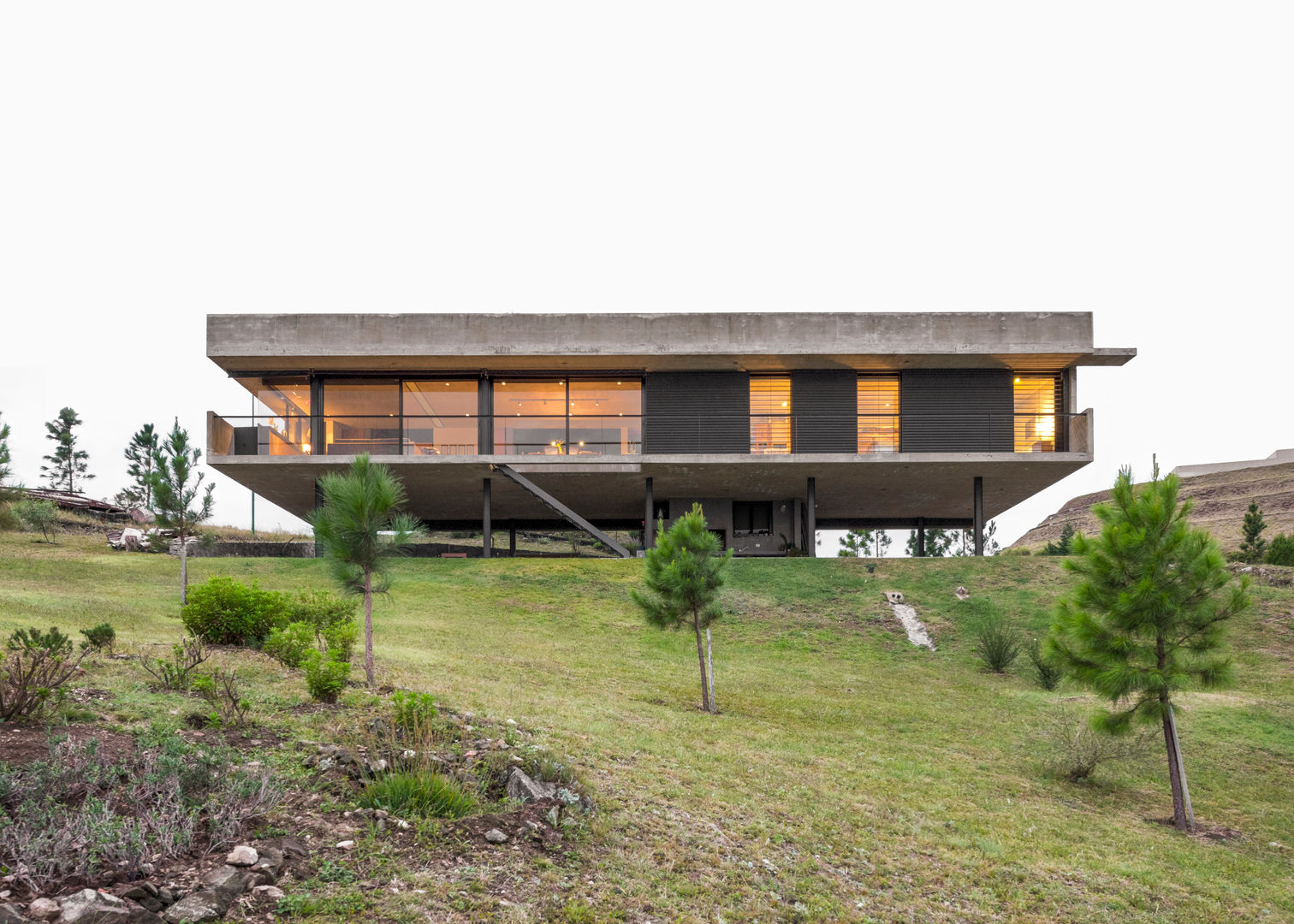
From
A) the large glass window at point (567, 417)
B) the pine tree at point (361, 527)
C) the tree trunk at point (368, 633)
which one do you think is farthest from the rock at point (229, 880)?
the large glass window at point (567, 417)

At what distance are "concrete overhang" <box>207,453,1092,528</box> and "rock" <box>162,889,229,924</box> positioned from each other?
64.6 ft

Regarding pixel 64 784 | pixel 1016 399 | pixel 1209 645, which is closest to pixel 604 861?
pixel 64 784

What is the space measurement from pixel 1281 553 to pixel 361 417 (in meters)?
31.7

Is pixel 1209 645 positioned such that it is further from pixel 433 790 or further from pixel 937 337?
pixel 937 337

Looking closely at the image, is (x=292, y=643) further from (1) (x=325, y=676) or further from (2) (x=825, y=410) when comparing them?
(2) (x=825, y=410)

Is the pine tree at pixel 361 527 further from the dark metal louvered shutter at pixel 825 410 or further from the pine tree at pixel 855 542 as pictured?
the pine tree at pixel 855 542

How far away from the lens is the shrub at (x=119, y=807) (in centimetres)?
378

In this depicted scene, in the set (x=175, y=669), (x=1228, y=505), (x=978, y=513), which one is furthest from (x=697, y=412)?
(x=1228, y=505)

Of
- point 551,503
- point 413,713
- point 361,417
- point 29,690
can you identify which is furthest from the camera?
point 361,417

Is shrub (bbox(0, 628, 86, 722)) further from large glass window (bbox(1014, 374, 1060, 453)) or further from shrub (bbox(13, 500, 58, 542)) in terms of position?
shrub (bbox(13, 500, 58, 542))

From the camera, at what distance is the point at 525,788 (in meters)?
5.85

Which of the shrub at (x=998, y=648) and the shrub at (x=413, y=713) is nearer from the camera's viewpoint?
the shrub at (x=413, y=713)

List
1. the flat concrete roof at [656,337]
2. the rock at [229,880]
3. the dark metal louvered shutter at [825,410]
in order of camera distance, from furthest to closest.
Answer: the dark metal louvered shutter at [825,410]
the flat concrete roof at [656,337]
the rock at [229,880]

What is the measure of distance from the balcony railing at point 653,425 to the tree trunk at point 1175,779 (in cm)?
1576
